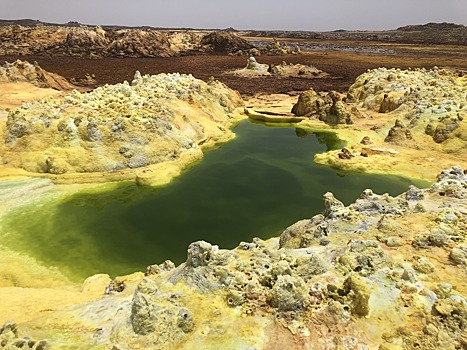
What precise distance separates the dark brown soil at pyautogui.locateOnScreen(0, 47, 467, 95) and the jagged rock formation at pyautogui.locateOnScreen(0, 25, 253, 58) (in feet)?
23.5

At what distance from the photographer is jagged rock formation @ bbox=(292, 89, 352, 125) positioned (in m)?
32.1

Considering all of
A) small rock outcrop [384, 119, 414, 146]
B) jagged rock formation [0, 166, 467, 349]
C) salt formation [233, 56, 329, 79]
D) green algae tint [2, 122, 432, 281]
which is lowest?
green algae tint [2, 122, 432, 281]

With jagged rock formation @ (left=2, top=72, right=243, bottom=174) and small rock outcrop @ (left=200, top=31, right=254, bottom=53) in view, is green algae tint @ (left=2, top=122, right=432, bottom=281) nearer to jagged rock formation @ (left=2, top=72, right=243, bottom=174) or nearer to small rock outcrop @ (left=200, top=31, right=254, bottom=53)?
jagged rock formation @ (left=2, top=72, right=243, bottom=174)

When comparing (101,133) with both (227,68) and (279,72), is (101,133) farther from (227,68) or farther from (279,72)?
(227,68)

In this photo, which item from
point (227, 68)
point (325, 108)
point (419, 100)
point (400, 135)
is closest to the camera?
point (400, 135)

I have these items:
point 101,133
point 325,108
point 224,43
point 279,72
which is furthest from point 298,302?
point 224,43

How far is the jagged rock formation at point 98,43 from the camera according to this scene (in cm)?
9106

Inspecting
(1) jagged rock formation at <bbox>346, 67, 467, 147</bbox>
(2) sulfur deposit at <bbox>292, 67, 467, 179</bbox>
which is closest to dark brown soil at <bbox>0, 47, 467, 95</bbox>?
(1) jagged rock formation at <bbox>346, 67, 467, 147</bbox>

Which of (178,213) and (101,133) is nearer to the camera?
(178,213)

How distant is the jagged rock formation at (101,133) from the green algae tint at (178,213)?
219cm

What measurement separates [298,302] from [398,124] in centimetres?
2355

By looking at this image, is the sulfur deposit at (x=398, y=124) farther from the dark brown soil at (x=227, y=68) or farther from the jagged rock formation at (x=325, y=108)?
the dark brown soil at (x=227, y=68)

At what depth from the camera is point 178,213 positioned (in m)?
18.1

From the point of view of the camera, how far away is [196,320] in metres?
7.85
